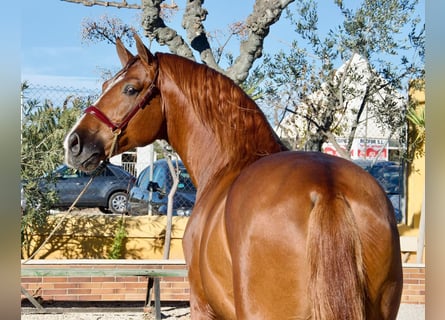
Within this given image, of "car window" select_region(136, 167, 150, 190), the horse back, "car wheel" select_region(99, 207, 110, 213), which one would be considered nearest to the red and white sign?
"car window" select_region(136, 167, 150, 190)

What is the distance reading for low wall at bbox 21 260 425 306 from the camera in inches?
263

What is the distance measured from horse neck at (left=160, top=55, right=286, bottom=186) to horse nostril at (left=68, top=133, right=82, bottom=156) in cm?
52

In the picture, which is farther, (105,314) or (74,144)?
(105,314)

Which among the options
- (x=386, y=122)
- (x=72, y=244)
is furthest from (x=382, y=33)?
(x=72, y=244)

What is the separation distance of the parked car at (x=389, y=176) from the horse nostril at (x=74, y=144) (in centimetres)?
624

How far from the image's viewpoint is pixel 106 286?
266 inches

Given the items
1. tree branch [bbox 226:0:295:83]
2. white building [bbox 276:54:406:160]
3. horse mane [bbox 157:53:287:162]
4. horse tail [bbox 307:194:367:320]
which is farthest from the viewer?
white building [bbox 276:54:406:160]

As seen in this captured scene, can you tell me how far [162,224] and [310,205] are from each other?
6.04m

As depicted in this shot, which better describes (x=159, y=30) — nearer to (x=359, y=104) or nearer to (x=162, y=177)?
(x=162, y=177)

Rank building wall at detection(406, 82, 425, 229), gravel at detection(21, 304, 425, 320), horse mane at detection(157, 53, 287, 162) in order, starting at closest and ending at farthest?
horse mane at detection(157, 53, 287, 162) < gravel at detection(21, 304, 425, 320) < building wall at detection(406, 82, 425, 229)

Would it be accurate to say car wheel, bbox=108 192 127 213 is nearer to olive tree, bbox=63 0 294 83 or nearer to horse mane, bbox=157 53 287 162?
olive tree, bbox=63 0 294 83

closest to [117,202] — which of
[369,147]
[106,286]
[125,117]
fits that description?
[106,286]

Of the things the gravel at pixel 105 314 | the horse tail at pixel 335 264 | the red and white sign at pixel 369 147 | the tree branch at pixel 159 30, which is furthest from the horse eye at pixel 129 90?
the red and white sign at pixel 369 147

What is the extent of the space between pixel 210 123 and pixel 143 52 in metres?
0.52
